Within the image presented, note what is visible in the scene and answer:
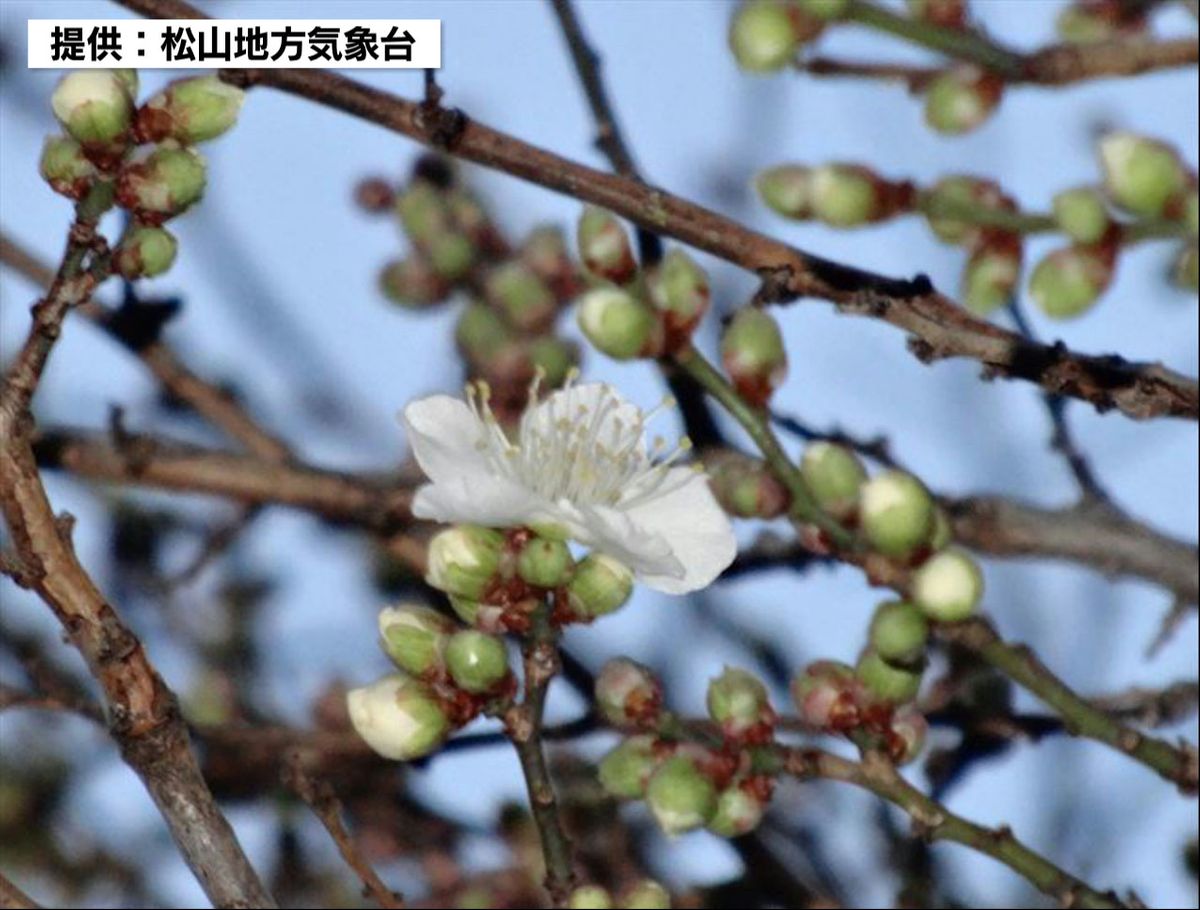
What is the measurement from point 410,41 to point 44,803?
68 centimetres

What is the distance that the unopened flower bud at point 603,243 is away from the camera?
1.26 metres

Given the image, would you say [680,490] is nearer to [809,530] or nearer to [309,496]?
[809,530]

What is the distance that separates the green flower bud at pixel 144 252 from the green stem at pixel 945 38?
0.42 m

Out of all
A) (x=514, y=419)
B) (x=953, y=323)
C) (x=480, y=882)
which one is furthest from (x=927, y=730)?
Result: (x=514, y=419)

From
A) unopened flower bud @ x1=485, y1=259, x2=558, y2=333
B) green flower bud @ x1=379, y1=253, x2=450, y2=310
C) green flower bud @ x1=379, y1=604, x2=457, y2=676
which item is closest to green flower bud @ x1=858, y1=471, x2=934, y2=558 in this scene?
green flower bud @ x1=379, y1=604, x2=457, y2=676

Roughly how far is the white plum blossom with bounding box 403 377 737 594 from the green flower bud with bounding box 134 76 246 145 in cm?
19

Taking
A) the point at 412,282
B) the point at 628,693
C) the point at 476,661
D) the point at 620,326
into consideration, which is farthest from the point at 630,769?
the point at 412,282

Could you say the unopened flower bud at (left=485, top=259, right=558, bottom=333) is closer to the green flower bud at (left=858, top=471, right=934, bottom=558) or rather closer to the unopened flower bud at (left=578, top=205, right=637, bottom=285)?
the unopened flower bud at (left=578, top=205, right=637, bottom=285)

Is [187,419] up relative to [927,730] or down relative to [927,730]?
up

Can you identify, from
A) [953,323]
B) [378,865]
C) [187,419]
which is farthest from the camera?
[187,419]

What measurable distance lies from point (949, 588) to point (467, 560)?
0.26 metres

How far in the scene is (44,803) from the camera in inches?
64.1

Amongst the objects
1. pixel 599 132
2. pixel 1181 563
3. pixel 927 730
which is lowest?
pixel 927 730

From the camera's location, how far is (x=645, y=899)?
1097 mm
